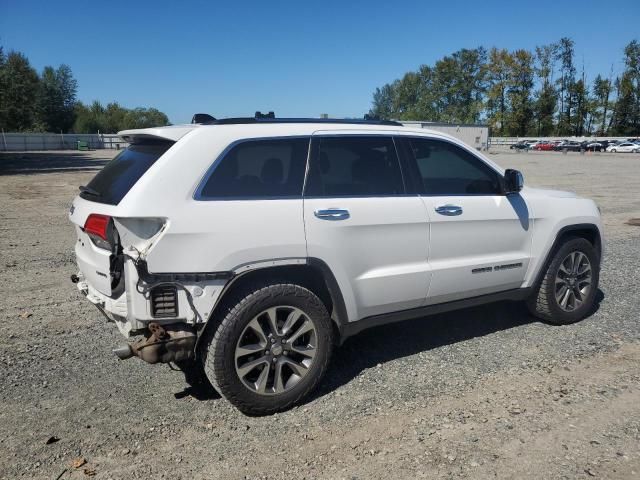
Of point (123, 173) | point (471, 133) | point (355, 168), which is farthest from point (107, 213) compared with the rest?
point (471, 133)

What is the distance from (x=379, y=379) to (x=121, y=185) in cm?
233

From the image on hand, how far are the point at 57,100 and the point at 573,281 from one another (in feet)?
310

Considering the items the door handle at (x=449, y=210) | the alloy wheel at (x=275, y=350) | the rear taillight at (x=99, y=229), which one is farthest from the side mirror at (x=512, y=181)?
the rear taillight at (x=99, y=229)

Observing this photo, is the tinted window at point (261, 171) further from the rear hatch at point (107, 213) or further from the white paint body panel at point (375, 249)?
the rear hatch at point (107, 213)

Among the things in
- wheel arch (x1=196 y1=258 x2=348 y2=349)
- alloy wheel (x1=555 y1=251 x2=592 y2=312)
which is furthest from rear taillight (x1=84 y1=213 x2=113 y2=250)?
alloy wheel (x1=555 y1=251 x2=592 y2=312)

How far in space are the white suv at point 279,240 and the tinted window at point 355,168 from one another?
10 millimetres

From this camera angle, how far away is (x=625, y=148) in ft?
204

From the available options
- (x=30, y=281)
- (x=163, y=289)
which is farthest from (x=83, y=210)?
(x=30, y=281)

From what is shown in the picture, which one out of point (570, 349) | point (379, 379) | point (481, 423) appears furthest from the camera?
point (570, 349)

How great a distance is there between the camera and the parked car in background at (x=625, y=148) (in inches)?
2411

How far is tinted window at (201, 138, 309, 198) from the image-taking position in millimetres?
3434

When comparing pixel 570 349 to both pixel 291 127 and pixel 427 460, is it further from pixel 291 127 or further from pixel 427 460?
pixel 291 127

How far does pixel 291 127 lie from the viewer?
149 inches

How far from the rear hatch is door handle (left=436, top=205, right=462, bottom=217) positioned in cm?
207
